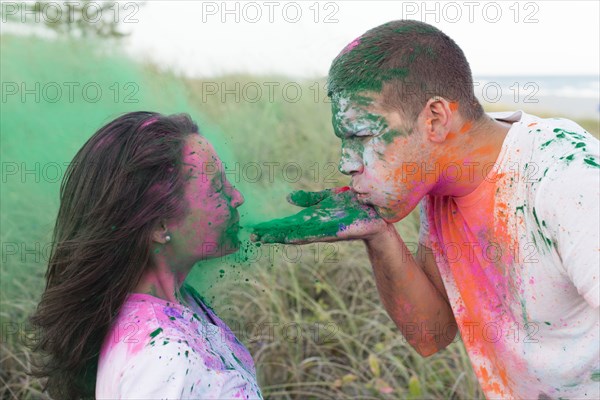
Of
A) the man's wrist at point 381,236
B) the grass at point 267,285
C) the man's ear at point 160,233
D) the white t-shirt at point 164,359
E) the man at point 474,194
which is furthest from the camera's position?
the grass at point 267,285

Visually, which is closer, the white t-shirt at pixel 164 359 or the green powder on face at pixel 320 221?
the white t-shirt at pixel 164 359

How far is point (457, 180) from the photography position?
74.5 inches

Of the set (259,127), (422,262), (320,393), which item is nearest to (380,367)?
(320,393)

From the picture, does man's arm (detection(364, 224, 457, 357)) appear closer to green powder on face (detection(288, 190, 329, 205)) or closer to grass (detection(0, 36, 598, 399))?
green powder on face (detection(288, 190, 329, 205))

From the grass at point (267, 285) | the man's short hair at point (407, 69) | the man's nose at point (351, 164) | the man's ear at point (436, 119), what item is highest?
the man's short hair at point (407, 69)

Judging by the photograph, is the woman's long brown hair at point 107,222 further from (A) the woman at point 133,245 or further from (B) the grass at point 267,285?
(B) the grass at point 267,285

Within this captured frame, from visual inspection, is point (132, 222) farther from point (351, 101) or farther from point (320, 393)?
point (320, 393)

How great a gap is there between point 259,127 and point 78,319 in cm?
341

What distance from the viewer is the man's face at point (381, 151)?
1.81 m

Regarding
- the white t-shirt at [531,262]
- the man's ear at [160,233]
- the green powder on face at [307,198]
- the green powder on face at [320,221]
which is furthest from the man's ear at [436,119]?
the man's ear at [160,233]

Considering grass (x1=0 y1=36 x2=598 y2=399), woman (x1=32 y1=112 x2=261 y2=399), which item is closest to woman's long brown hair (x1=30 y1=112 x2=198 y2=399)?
woman (x1=32 y1=112 x2=261 y2=399)

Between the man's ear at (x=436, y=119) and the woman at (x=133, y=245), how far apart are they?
0.57 meters

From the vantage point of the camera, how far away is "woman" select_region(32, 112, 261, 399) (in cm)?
173

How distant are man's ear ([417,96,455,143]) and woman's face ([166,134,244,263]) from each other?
565 millimetres
